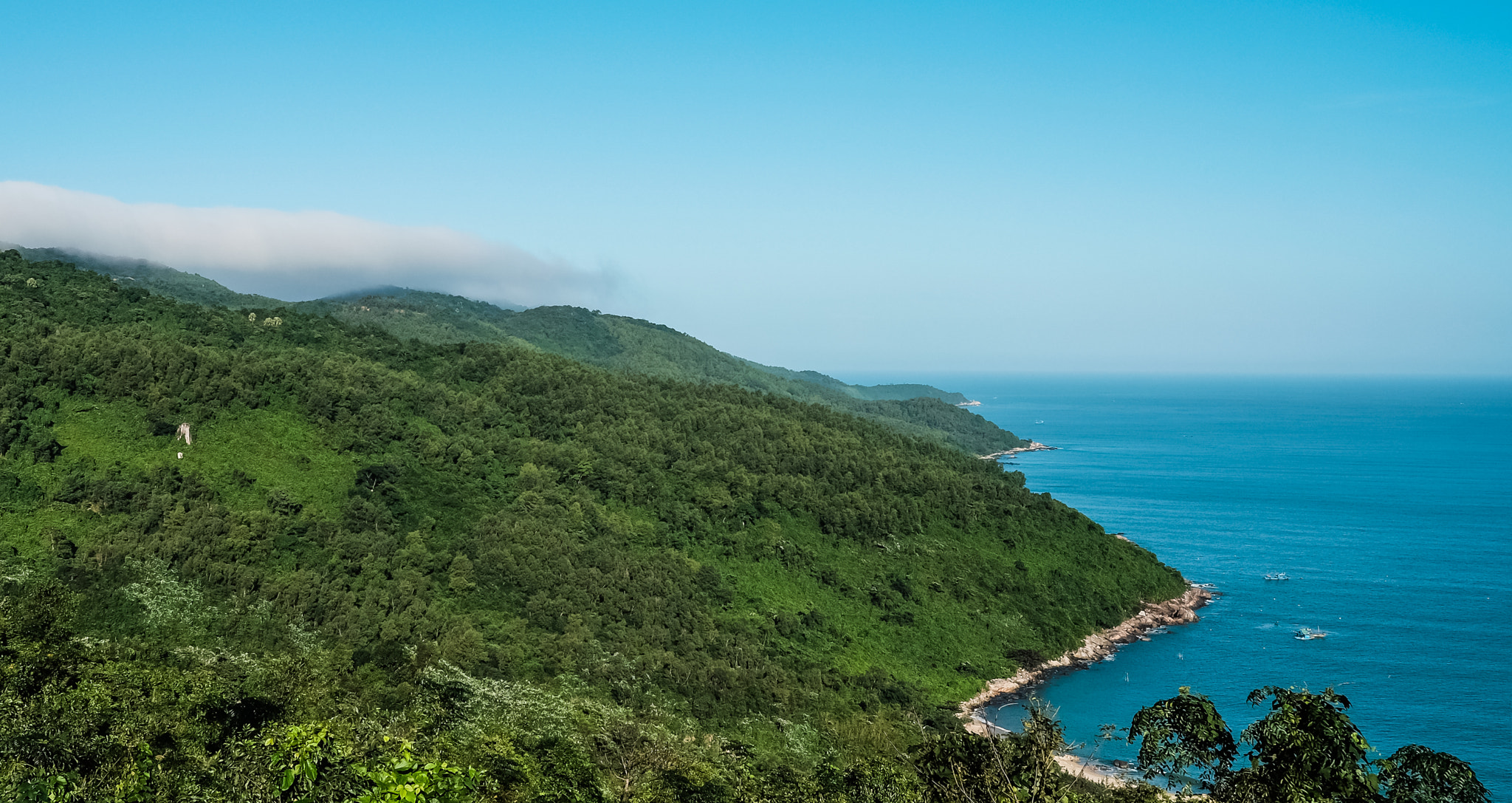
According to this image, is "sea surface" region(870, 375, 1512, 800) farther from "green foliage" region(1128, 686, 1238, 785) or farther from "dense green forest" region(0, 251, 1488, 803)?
"dense green forest" region(0, 251, 1488, 803)

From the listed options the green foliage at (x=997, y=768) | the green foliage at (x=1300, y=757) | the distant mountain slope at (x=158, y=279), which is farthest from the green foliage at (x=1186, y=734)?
the distant mountain slope at (x=158, y=279)

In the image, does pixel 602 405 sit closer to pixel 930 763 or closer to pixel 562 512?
pixel 562 512

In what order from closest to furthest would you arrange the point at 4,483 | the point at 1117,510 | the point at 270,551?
the point at 4,483 < the point at 270,551 < the point at 1117,510

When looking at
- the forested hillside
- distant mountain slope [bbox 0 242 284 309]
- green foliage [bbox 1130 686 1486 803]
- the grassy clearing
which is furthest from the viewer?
distant mountain slope [bbox 0 242 284 309]

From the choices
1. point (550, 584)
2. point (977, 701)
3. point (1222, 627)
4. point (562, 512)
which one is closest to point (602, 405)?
point (562, 512)

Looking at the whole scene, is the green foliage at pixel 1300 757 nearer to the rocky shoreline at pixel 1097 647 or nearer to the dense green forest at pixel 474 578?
the dense green forest at pixel 474 578

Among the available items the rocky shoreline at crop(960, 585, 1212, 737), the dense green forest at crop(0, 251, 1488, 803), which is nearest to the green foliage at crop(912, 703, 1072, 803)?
the dense green forest at crop(0, 251, 1488, 803)

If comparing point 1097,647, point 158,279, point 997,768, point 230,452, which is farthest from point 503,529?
point 158,279
